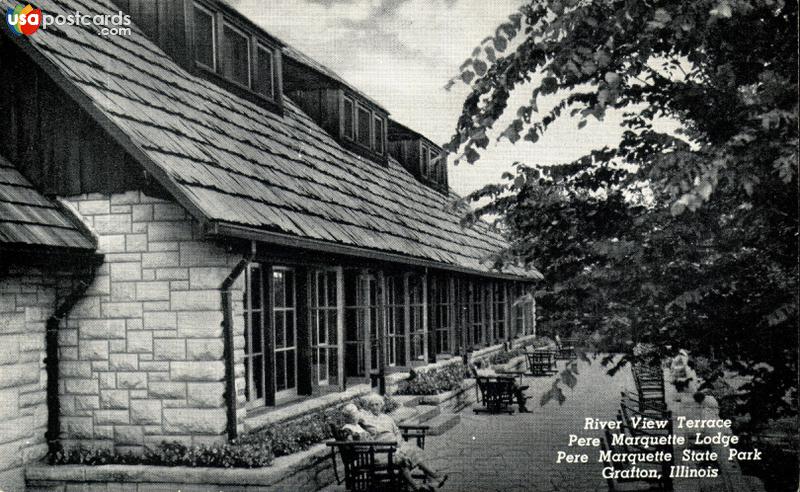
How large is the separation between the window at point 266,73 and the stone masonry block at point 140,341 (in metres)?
5.91

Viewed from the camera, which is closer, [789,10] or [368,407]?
[789,10]

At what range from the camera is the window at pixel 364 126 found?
17203 mm

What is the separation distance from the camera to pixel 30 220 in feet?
24.1

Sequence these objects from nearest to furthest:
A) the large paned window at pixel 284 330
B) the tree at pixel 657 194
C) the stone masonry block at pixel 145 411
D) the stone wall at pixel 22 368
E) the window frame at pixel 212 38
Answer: the tree at pixel 657 194, the stone wall at pixel 22 368, the stone masonry block at pixel 145 411, the large paned window at pixel 284 330, the window frame at pixel 212 38

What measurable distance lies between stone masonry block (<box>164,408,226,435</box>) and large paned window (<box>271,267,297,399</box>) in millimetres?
1916

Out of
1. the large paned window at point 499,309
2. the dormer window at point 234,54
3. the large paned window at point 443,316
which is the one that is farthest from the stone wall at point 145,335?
the large paned window at point 499,309

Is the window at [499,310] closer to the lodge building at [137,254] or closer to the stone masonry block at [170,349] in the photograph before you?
the lodge building at [137,254]

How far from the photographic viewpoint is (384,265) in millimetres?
12812

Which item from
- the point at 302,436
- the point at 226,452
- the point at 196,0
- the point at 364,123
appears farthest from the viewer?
the point at 364,123

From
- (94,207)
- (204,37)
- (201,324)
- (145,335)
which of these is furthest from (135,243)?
(204,37)

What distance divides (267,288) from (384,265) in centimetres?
380

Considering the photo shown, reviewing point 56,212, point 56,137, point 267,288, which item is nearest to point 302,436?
point 267,288

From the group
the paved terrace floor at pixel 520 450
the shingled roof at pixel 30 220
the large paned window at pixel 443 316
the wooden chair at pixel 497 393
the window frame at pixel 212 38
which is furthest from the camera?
the large paned window at pixel 443 316

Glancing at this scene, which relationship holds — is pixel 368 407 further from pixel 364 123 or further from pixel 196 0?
pixel 364 123
